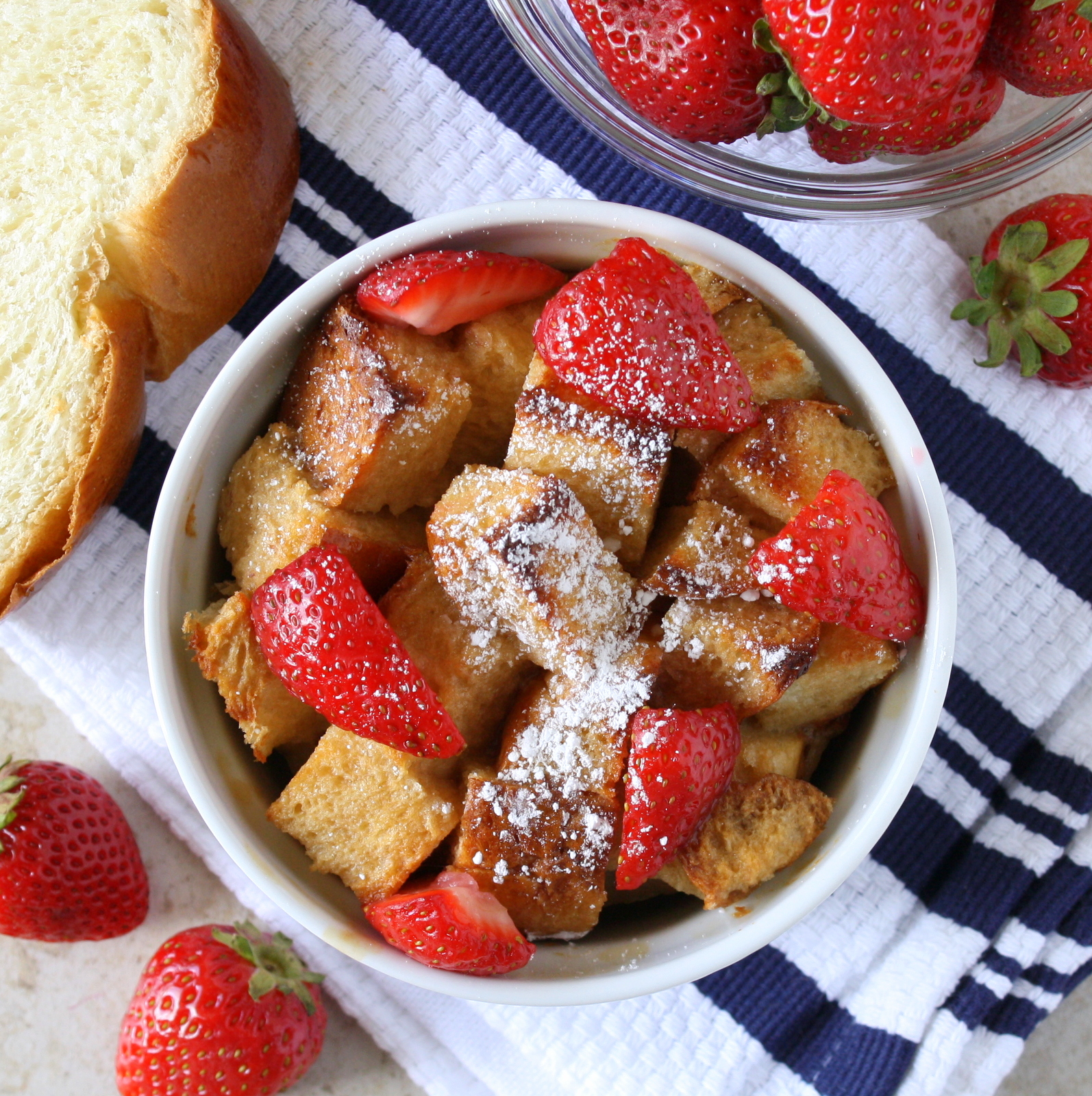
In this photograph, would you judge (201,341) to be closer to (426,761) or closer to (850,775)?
(426,761)

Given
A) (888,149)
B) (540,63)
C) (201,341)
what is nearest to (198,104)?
(201,341)

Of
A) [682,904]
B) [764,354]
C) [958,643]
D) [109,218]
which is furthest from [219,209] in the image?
[958,643]

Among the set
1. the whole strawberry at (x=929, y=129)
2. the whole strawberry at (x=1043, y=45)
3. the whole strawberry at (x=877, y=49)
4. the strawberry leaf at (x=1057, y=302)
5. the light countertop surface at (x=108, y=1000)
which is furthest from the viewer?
the light countertop surface at (x=108, y=1000)

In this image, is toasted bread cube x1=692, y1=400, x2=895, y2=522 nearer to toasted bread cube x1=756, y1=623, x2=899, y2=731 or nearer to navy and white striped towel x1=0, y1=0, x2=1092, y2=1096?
toasted bread cube x1=756, y1=623, x2=899, y2=731

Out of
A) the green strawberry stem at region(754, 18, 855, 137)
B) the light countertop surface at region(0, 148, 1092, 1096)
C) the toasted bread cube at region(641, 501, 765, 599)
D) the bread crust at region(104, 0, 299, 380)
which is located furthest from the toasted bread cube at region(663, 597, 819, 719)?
the light countertop surface at region(0, 148, 1092, 1096)

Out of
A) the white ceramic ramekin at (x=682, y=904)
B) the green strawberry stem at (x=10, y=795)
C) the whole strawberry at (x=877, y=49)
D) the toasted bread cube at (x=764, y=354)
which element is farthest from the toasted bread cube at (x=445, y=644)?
the green strawberry stem at (x=10, y=795)

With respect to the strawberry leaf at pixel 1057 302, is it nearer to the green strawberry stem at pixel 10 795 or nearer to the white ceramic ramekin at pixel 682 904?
the white ceramic ramekin at pixel 682 904
